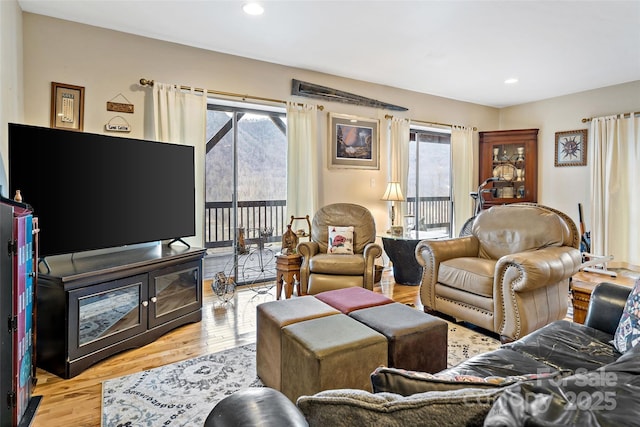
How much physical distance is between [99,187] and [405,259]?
323cm

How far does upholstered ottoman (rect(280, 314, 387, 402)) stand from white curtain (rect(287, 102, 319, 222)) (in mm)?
2541

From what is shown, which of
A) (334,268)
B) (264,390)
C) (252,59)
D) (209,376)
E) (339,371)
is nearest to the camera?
(264,390)

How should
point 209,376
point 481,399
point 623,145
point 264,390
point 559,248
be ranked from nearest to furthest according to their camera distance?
point 481,399, point 264,390, point 209,376, point 559,248, point 623,145

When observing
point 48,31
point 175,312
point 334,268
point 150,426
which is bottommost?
point 150,426

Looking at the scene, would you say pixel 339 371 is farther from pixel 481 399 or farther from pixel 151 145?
pixel 151 145

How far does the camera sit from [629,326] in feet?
5.18

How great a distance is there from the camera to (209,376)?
2.22 m

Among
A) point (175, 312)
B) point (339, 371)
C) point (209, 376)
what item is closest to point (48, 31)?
point (175, 312)

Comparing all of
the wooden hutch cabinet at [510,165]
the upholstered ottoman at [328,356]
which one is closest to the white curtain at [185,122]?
the upholstered ottoman at [328,356]

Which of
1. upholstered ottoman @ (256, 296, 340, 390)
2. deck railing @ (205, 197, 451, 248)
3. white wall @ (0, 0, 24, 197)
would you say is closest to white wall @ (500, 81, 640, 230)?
deck railing @ (205, 197, 451, 248)

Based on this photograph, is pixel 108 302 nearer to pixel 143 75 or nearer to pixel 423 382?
pixel 143 75

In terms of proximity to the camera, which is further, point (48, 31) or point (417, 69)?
point (417, 69)

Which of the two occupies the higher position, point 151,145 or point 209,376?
point 151,145

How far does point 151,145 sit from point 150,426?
212cm
